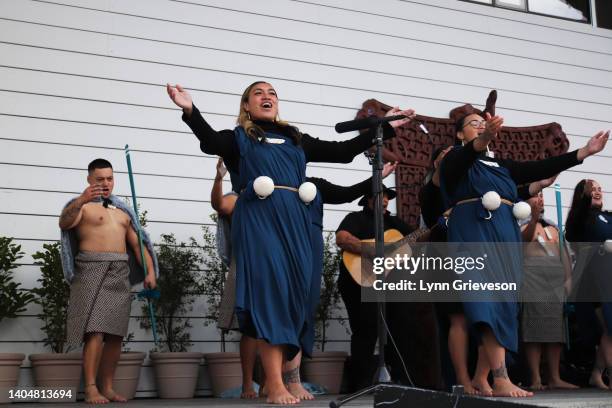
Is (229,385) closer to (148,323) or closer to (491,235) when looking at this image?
(148,323)

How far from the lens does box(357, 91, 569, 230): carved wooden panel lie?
21.1 ft

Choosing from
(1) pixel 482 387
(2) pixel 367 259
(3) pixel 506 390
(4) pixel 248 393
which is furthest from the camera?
(2) pixel 367 259

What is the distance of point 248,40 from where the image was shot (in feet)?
20.4

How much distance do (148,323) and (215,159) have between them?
4.19 feet

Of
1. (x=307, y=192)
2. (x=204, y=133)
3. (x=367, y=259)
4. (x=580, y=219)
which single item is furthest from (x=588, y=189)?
Answer: (x=204, y=133)

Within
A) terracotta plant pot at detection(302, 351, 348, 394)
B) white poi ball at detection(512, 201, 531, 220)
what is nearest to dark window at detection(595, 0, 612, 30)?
white poi ball at detection(512, 201, 531, 220)

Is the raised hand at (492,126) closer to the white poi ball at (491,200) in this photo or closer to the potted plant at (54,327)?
the white poi ball at (491,200)

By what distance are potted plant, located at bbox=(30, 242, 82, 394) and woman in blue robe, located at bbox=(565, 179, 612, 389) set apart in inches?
132

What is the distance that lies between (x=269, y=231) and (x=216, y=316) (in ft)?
7.05

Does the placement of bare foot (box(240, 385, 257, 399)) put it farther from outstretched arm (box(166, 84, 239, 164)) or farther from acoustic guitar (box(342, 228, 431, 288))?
outstretched arm (box(166, 84, 239, 164))

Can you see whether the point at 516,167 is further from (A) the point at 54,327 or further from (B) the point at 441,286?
(A) the point at 54,327

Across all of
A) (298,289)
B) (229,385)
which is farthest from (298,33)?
(298,289)

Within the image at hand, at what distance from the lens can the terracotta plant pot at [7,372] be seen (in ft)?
15.2

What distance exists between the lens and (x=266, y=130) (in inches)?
150
